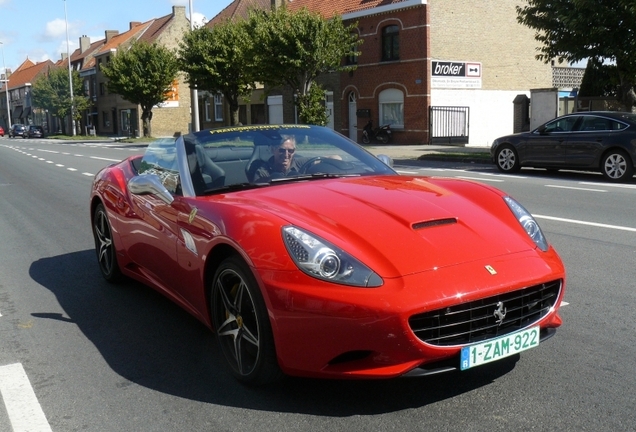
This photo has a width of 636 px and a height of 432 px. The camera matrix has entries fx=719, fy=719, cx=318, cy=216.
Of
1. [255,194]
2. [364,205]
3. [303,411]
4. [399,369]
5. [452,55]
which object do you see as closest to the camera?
[399,369]

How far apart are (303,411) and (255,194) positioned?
53.4 inches

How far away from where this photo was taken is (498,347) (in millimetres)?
3408

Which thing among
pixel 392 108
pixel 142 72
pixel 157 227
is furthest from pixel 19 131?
pixel 157 227

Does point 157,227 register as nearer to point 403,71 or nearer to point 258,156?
point 258,156

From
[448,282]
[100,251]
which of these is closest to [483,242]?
[448,282]

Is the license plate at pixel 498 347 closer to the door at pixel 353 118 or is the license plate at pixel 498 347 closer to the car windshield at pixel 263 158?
the car windshield at pixel 263 158

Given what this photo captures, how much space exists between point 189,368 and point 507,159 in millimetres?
14302

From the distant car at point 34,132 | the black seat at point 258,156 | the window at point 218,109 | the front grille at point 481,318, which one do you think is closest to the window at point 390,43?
the window at point 218,109

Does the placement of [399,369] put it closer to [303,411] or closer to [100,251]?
[303,411]

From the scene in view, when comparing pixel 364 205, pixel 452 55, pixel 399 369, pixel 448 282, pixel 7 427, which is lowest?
pixel 7 427

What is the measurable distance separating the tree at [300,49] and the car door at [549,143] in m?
15.5

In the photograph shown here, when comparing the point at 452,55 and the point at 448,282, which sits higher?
the point at 452,55

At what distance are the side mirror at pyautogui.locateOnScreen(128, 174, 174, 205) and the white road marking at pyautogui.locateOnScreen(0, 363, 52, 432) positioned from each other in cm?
136

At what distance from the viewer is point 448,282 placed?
3324 mm
